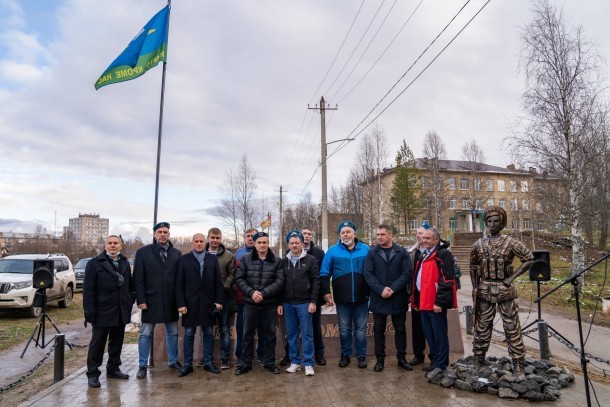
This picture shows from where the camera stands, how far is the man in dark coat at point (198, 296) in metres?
6.19

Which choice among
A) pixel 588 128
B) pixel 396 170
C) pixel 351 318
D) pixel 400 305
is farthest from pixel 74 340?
pixel 396 170

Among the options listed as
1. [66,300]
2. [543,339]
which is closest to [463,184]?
[66,300]

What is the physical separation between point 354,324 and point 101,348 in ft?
11.6

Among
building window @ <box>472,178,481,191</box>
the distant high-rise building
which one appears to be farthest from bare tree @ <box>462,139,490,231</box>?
the distant high-rise building

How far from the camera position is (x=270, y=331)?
6266 millimetres

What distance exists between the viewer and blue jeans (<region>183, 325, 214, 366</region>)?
6238 millimetres

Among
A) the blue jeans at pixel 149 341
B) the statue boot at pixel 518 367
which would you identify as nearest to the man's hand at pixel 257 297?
the blue jeans at pixel 149 341

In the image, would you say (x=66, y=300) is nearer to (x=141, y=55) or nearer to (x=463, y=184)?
(x=141, y=55)

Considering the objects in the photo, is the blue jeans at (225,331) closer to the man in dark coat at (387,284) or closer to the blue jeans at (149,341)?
the blue jeans at (149,341)

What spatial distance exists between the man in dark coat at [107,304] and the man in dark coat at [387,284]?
3.40m

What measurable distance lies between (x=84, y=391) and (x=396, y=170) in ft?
153

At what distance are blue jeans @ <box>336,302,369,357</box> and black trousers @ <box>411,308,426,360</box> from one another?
777mm

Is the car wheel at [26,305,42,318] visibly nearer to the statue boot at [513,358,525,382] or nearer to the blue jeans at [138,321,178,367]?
the blue jeans at [138,321,178,367]

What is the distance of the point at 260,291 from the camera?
613cm
